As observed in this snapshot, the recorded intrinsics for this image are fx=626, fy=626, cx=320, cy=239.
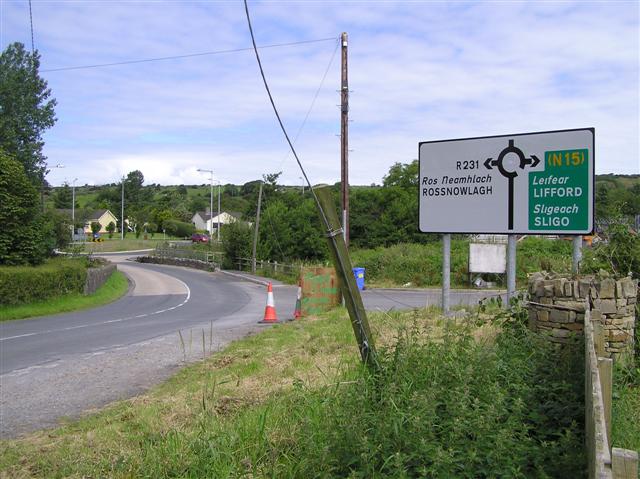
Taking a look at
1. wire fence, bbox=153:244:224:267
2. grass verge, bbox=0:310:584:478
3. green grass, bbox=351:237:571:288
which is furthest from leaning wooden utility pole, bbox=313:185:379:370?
wire fence, bbox=153:244:224:267

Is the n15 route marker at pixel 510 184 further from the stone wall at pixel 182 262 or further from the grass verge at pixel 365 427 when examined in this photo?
the stone wall at pixel 182 262

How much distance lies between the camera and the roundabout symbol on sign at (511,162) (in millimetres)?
7922

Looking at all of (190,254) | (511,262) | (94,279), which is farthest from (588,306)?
(190,254)

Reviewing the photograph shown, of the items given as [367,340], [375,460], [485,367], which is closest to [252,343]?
[367,340]

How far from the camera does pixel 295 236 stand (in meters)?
49.2

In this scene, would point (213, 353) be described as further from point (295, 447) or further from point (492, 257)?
point (492, 257)

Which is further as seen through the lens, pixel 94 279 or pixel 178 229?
pixel 178 229

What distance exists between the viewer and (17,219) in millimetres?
23719

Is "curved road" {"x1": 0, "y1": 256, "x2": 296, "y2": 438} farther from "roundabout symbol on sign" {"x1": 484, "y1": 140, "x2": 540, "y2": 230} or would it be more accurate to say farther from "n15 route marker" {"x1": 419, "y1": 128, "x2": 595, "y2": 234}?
"roundabout symbol on sign" {"x1": 484, "y1": 140, "x2": 540, "y2": 230}

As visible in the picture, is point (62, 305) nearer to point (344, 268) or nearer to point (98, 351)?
point (98, 351)

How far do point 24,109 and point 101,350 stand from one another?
31293mm

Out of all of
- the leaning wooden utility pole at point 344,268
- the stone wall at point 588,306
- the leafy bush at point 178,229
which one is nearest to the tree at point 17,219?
the leaning wooden utility pole at point 344,268

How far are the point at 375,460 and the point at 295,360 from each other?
13.6 ft

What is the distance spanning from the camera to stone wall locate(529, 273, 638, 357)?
604 centimetres
